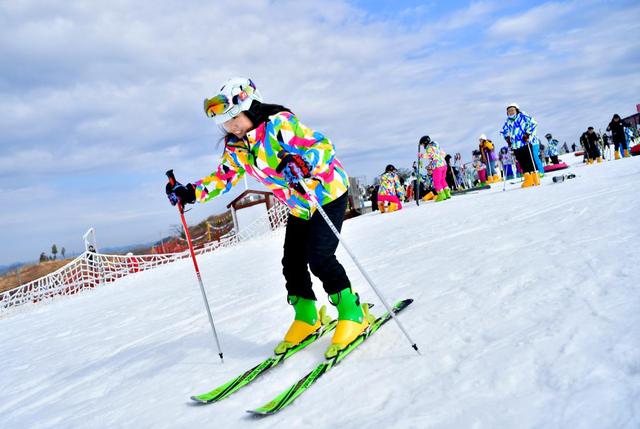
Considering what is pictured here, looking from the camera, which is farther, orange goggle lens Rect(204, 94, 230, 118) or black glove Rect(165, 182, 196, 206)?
black glove Rect(165, 182, 196, 206)

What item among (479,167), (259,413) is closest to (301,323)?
(259,413)

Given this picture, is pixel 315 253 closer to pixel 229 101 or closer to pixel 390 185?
pixel 229 101

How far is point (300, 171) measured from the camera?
7.88 ft

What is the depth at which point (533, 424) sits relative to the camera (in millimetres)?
1362

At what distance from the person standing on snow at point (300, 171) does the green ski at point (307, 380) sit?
42 millimetres

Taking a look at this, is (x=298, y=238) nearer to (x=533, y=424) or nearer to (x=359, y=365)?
(x=359, y=365)

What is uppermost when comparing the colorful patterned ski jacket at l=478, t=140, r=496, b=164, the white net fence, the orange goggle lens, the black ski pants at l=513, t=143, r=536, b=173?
the colorful patterned ski jacket at l=478, t=140, r=496, b=164

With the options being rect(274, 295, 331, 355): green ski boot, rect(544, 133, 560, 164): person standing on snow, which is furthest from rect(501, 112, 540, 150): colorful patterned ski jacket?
rect(544, 133, 560, 164): person standing on snow

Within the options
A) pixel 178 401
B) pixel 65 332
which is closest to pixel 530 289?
pixel 178 401

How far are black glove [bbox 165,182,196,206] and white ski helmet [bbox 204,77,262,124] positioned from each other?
2.30 feet

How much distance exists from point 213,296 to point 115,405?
10.4 ft

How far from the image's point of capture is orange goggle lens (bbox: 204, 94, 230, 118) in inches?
103

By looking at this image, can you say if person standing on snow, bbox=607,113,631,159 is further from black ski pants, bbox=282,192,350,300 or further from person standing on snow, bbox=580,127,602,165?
black ski pants, bbox=282,192,350,300

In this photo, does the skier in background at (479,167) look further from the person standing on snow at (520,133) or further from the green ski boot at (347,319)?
the green ski boot at (347,319)
